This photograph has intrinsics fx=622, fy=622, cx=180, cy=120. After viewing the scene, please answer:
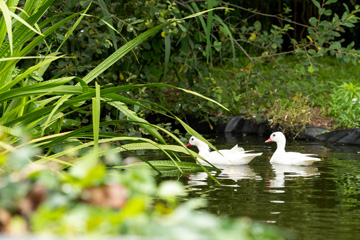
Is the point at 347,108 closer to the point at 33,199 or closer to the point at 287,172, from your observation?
the point at 287,172

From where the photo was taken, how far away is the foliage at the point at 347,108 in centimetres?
1033

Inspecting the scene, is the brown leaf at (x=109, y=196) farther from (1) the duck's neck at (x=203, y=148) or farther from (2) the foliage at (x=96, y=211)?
(1) the duck's neck at (x=203, y=148)

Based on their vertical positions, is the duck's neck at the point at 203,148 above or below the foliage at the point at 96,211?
below

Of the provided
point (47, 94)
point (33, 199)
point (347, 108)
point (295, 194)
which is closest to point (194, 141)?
point (295, 194)

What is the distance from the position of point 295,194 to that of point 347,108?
229 inches

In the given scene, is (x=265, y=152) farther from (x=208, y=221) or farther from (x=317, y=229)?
(x=208, y=221)

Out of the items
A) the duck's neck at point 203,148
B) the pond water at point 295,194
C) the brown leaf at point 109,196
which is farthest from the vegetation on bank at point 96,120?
the duck's neck at point 203,148

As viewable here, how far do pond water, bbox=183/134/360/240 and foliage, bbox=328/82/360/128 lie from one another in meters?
2.53

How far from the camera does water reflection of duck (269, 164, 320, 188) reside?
5858mm

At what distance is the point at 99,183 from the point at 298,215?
2621 mm

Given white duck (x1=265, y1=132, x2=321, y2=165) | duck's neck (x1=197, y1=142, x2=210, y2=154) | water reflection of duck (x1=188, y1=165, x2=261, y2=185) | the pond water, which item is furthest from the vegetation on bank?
white duck (x1=265, y1=132, x2=321, y2=165)

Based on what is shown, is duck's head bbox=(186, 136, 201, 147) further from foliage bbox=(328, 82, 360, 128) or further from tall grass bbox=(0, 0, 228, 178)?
foliage bbox=(328, 82, 360, 128)

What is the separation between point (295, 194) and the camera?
5156 millimetres

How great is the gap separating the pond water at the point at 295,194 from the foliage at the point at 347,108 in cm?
253
